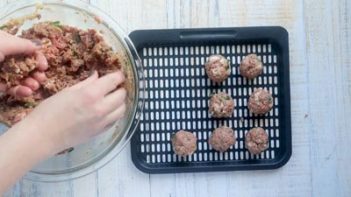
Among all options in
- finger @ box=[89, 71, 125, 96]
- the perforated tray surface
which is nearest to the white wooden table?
the perforated tray surface

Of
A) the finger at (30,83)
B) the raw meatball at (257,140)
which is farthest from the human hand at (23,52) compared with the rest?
the raw meatball at (257,140)

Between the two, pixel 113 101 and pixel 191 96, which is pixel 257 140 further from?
pixel 113 101

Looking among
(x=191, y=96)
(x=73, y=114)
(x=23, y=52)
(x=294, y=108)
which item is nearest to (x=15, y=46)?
(x=23, y=52)

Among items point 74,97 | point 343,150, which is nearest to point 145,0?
point 74,97

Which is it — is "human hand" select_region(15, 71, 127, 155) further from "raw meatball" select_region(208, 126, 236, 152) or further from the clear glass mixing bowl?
"raw meatball" select_region(208, 126, 236, 152)

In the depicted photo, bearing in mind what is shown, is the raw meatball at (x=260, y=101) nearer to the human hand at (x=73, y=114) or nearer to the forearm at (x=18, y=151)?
the human hand at (x=73, y=114)

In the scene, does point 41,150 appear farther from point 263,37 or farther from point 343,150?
point 343,150
